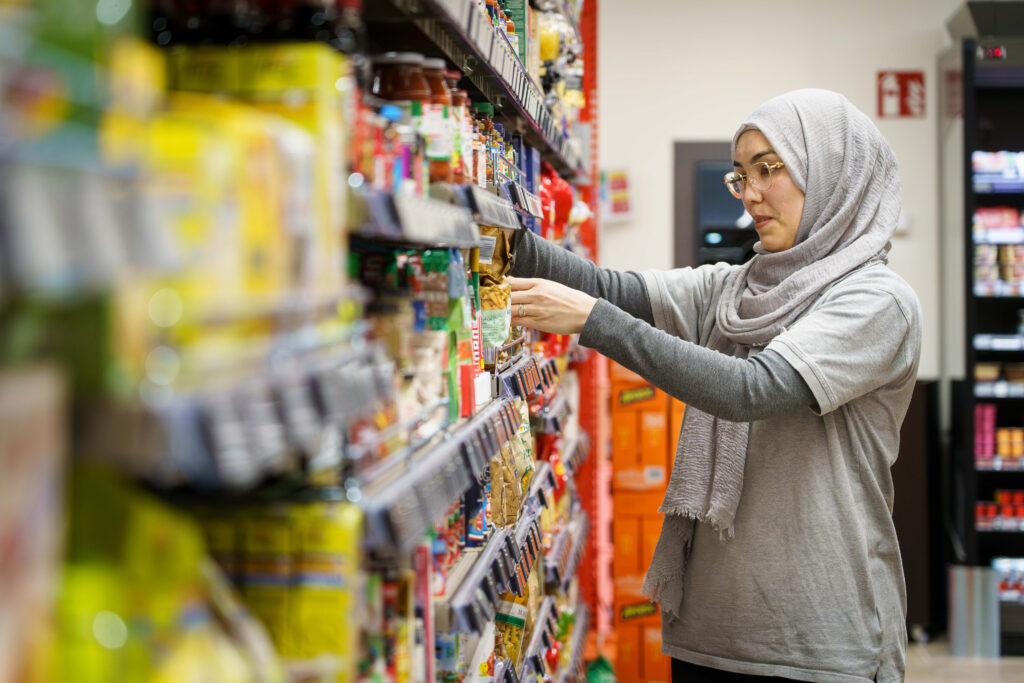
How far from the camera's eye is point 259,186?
2.60 feet

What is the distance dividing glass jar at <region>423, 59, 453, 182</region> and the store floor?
436 cm

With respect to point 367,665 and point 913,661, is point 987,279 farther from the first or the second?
point 367,665

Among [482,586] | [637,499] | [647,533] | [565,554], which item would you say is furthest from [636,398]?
[482,586]

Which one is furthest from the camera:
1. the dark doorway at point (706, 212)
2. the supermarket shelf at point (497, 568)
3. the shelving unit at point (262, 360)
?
the dark doorway at point (706, 212)

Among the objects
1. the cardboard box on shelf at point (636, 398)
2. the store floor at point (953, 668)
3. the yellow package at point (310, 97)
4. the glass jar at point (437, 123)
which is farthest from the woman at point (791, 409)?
the store floor at point (953, 668)

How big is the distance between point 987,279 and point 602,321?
436 centimetres

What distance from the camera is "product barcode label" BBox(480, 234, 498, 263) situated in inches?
69.9

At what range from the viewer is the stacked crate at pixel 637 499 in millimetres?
4727

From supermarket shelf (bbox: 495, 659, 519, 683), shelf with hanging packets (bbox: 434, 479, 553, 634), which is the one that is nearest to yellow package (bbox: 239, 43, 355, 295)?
shelf with hanging packets (bbox: 434, 479, 553, 634)

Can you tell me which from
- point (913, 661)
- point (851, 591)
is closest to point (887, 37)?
point (913, 661)

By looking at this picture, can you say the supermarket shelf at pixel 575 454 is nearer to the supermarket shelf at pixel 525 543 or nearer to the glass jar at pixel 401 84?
the supermarket shelf at pixel 525 543

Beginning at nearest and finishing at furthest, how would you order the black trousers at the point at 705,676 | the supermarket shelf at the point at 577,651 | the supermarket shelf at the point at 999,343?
the black trousers at the point at 705,676 < the supermarket shelf at the point at 577,651 < the supermarket shelf at the point at 999,343

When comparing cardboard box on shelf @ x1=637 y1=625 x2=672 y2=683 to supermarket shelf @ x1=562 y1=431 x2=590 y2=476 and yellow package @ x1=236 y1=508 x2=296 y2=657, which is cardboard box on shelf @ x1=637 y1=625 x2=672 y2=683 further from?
yellow package @ x1=236 y1=508 x2=296 y2=657

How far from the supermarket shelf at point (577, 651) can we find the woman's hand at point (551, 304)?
1.47 m
